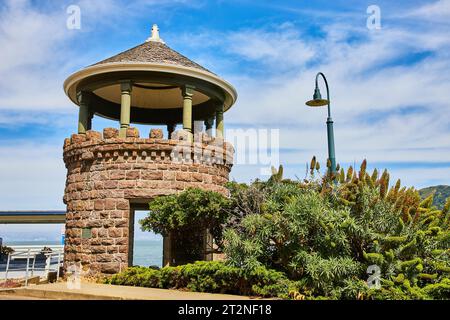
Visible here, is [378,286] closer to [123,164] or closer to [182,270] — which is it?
[182,270]

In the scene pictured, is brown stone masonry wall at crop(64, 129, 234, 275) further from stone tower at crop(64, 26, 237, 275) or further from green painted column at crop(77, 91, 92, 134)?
green painted column at crop(77, 91, 92, 134)

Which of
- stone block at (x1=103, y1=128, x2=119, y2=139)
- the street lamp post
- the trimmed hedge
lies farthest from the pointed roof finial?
the trimmed hedge

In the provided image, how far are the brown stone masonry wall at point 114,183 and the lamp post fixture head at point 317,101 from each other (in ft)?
15.0

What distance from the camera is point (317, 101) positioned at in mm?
12133

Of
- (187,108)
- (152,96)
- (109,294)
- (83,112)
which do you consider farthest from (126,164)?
(152,96)

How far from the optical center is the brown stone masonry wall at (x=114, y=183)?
46.4ft

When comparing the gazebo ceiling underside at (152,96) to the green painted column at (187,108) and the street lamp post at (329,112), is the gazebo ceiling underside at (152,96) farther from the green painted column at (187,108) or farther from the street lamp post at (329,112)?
the street lamp post at (329,112)

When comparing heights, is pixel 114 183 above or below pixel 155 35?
below

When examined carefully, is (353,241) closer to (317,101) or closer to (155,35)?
(317,101)

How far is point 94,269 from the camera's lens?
46.0 ft

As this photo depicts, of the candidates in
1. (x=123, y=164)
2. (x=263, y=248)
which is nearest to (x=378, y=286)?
(x=263, y=248)

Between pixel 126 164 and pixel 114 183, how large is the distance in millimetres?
728

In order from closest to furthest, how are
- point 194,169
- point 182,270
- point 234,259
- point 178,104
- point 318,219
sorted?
point 318,219 < point 234,259 < point 182,270 < point 194,169 < point 178,104

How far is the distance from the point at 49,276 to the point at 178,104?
30.4 feet
